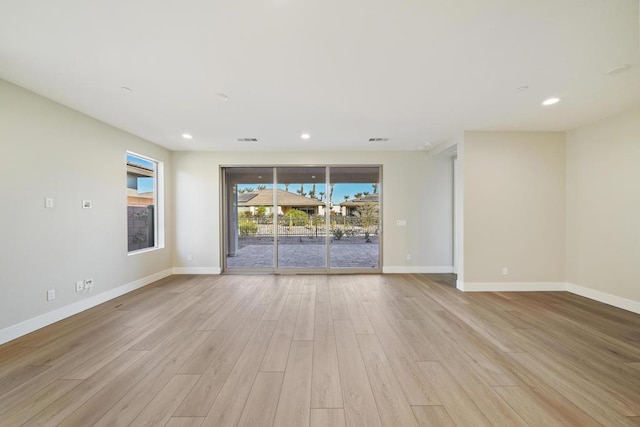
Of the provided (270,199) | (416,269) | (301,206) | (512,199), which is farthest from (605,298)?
(270,199)

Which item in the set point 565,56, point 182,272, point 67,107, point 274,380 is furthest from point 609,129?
point 182,272

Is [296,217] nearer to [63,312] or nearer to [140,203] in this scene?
[140,203]

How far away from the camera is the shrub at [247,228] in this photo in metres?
5.80

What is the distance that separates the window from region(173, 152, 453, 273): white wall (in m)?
0.39

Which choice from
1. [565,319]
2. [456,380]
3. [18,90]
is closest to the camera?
[456,380]

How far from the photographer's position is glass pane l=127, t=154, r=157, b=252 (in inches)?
171

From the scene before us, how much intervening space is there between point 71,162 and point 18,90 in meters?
0.86

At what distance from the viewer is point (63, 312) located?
3.10 metres

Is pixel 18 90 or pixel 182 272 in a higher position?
pixel 18 90

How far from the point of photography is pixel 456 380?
1.97 meters

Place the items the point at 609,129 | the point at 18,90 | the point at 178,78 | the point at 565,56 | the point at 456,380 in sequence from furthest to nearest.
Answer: the point at 609,129 < the point at 18,90 < the point at 178,78 < the point at 565,56 < the point at 456,380

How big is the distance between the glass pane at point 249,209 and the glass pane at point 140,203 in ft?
4.69

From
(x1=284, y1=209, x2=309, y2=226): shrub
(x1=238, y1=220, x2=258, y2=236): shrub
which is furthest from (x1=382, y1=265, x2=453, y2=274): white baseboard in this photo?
(x1=238, y1=220, x2=258, y2=236): shrub

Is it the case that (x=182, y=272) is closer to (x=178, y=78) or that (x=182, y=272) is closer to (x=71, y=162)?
(x=71, y=162)
